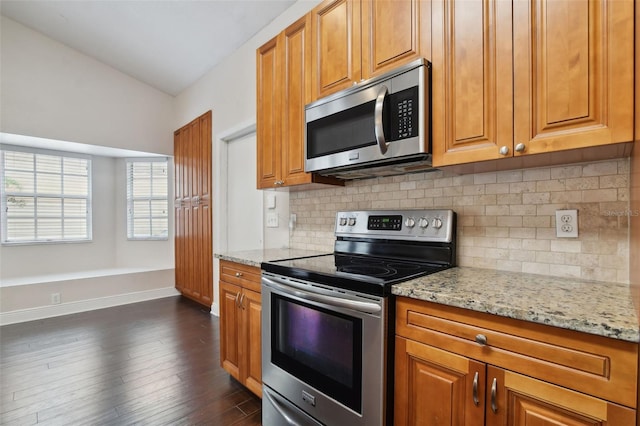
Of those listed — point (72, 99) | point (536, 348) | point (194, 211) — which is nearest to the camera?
point (536, 348)

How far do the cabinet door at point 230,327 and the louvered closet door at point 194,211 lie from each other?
177cm

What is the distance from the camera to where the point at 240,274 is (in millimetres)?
2023

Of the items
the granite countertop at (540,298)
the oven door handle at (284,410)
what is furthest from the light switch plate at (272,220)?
the granite countertop at (540,298)

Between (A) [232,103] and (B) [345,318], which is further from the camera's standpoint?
(A) [232,103]

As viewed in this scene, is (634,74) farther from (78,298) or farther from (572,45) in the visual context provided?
(78,298)

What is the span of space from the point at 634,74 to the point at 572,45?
0.21m

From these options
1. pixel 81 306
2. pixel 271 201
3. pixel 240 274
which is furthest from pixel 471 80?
pixel 81 306

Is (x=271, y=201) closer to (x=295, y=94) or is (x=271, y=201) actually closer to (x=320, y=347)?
(x=295, y=94)

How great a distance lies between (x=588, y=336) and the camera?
80 centimetres

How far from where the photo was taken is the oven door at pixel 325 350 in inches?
46.9

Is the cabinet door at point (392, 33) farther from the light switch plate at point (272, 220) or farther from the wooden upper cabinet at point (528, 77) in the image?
the light switch plate at point (272, 220)

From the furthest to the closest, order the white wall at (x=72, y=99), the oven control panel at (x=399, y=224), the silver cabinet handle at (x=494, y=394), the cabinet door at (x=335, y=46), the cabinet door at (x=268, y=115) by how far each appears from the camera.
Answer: the white wall at (x=72, y=99) < the cabinet door at (x=268, y=115) < the cabinet door at (x=335, y=46) < the oven control panel at (x=399, y=224) < the silver cabinet handle at (x=494, y=394)

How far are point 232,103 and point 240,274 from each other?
229cm

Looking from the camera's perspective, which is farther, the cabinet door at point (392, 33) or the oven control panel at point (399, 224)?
the oven control panel at point (399, 224)
